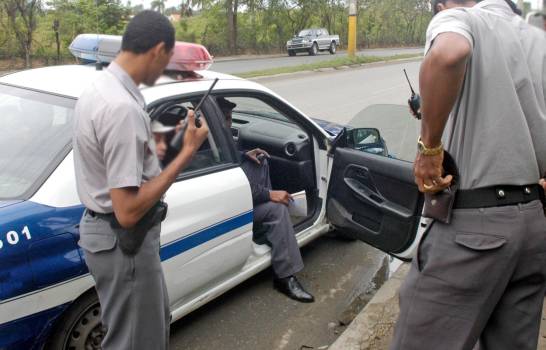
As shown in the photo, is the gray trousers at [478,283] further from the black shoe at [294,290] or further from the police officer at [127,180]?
the black shoe at [294,290]

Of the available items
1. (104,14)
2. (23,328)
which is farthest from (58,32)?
(23,328)

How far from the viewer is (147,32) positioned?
1551mm

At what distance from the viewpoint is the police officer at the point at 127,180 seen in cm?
159

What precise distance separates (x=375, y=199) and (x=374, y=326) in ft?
2.45

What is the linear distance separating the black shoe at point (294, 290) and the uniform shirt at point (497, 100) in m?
1.90

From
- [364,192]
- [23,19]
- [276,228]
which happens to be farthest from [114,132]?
[23,19]

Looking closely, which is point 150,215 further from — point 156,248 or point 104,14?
point 104,14

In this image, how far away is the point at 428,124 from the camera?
1610 mm

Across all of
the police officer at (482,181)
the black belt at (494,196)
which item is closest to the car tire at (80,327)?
the police officer at (482,181)

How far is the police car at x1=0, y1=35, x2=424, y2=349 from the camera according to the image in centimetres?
205

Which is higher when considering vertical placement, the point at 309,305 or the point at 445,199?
the point at 445,199

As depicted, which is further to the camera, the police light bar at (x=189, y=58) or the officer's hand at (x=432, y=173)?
the police light bar at (x=189, y=58)

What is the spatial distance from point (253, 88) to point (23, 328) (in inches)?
72.2

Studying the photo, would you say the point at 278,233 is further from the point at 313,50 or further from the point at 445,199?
the point at 313,50
